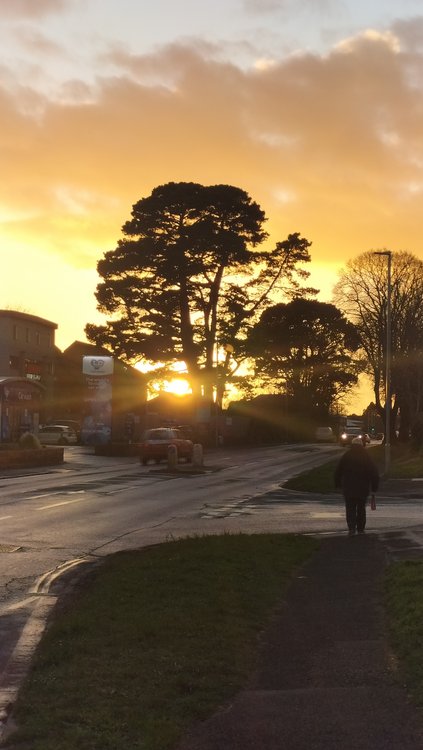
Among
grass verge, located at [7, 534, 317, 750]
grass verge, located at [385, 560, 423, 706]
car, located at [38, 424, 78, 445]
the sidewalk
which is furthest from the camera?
car, located at [38, 424, 78, 445]

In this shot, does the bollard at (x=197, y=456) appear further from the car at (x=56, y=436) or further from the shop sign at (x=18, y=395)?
the car at (x=56, y=436)

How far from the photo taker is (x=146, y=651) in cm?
729

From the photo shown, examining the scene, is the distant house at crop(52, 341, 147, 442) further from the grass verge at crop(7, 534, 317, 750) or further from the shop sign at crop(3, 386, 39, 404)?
the grass verge at crop(7, 534, 317, 750)

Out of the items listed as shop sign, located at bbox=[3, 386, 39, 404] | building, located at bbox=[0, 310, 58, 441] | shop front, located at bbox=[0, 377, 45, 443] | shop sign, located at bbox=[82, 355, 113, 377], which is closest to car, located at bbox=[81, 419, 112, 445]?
shop sign, located at bbox=[82, 355, 113, 377]

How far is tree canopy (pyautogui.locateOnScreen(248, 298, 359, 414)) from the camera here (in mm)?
77500

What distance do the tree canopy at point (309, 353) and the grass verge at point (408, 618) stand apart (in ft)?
189

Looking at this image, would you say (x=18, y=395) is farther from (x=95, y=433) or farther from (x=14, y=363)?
(x=14, y=363)

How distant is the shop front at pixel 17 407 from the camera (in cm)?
4866

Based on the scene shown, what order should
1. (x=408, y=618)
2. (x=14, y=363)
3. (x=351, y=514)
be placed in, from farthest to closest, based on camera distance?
(x=14, y=363), (x=351, y=514), (x=408, y=618)

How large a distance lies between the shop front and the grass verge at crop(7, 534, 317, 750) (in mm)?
37294

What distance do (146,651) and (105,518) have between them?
1245cm

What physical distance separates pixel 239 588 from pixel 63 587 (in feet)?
6.88

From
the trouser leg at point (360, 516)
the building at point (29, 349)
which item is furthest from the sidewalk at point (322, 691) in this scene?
the building at point (29, 349)

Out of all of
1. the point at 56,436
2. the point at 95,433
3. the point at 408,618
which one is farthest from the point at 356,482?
the point at 56,436
